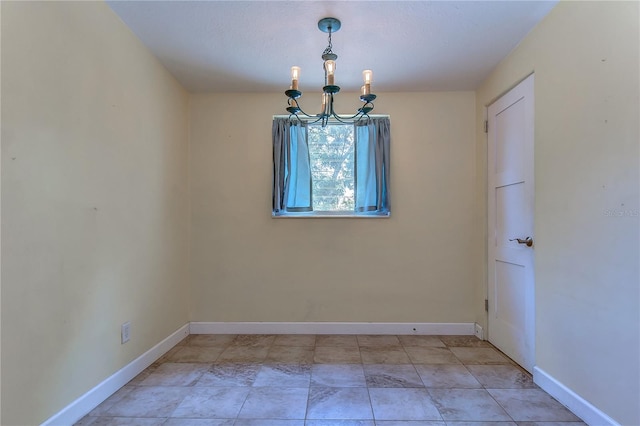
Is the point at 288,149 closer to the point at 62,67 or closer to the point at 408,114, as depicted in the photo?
the point at 408,114

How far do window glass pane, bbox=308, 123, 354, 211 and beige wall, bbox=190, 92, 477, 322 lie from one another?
0.77 feet

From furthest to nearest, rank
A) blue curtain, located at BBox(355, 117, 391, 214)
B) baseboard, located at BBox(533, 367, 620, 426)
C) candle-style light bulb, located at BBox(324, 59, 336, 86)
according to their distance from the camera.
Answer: blue curtain, located at BBox(355, 117, 391, 214) → candle-style light bulb, located at BBox(324, 59, 336, 86) → baseboard, located at BBox(533, 367, 620, 426)

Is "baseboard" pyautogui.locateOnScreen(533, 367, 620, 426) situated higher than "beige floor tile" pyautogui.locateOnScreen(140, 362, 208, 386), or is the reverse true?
"baseboard" pyautogui.locateOnScreen(533, 367, 620, 426)

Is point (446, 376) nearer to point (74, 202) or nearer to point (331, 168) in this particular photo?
point (331, 168)

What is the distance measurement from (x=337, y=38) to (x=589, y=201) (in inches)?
71.6

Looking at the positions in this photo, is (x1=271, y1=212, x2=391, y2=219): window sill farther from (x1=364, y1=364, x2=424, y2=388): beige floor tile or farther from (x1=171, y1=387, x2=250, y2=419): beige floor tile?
(x1=171, y1=387, x2=250, y2=419): beige floor tile

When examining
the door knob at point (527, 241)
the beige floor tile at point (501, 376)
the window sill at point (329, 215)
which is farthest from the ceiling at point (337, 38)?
the beige floor tile at point (501, 376)

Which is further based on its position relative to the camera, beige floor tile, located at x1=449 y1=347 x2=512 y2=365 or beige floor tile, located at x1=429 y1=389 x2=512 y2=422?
beige floor tile, located at x1=449 y1=347 x2=512 y2=365

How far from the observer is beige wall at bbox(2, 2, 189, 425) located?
138cm

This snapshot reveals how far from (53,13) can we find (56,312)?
147 cm

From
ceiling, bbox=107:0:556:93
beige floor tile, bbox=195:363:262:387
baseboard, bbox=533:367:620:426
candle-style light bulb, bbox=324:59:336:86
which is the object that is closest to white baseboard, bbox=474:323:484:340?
baseboard, bbox=533:367:620:426

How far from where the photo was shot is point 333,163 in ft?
10.3

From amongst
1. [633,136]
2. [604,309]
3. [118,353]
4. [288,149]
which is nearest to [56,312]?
[118,353]

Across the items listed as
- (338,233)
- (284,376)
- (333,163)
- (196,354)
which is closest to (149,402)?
(196,354)
